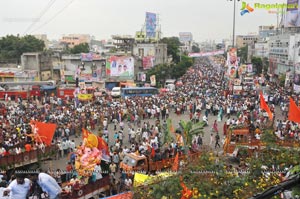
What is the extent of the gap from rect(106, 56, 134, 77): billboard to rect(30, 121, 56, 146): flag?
101 feet

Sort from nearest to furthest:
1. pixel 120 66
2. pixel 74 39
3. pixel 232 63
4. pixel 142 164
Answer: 1. pixel 142 164
2. pixel 232 63
3. pixel 120 66
4. pixel 74 39

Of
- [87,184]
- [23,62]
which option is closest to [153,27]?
[23,62]

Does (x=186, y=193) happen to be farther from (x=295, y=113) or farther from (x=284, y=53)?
(x=284, y=53)

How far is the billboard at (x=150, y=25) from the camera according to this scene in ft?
214

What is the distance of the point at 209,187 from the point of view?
7.35m

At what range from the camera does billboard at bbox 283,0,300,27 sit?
4838 centimetres

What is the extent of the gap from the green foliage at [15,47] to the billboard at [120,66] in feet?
93.9

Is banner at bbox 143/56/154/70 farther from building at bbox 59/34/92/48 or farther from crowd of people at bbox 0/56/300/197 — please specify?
building at bbox 59/34/92/48

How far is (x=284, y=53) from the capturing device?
2172 inches

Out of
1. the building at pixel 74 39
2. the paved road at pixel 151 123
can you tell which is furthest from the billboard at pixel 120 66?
the building at pixel 74 39

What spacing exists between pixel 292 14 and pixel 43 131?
46.8 metres

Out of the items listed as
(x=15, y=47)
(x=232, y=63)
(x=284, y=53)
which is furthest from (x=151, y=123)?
(x=15, y=47)

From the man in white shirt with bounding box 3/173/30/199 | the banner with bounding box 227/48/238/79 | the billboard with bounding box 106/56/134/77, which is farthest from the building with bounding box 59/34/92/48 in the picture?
the man in white shirt with bounding box 3/173/30/199

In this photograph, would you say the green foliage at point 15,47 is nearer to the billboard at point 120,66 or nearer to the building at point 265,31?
the billboard at point 120,66
